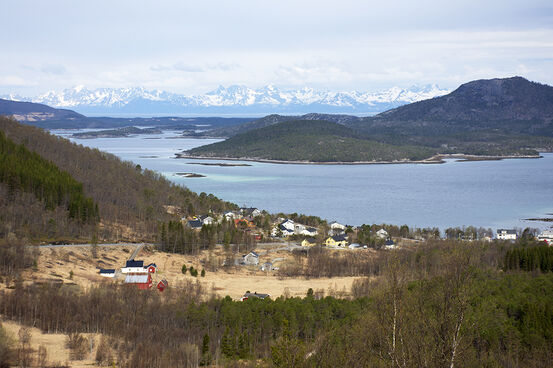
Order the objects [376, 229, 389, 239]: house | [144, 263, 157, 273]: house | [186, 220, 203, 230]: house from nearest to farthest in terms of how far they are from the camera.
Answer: [144, 263, 157, 273]: house < [186, 220, 203, 230]: house < [376, 229, 389, 239]: house

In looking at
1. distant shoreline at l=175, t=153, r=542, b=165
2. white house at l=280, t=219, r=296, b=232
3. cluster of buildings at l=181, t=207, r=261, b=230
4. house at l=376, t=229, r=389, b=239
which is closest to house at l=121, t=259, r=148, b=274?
cluster of buildings at l=181, t=207, r=261, b=230

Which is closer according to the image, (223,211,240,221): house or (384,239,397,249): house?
(384,239,397,249): house

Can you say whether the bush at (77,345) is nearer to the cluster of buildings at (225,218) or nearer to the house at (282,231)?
the cluster of buildings at (225,218)

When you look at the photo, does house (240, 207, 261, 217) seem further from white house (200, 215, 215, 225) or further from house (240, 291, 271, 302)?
house (240, 291, 271, 302)

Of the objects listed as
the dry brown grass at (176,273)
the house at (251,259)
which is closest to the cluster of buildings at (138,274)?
the dry brown grass at (176,273)

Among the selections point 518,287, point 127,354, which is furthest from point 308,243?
point 127,354

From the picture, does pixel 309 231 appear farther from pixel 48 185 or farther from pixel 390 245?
pixel 48 185

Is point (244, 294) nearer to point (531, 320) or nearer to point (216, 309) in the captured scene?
point (216, 309)
